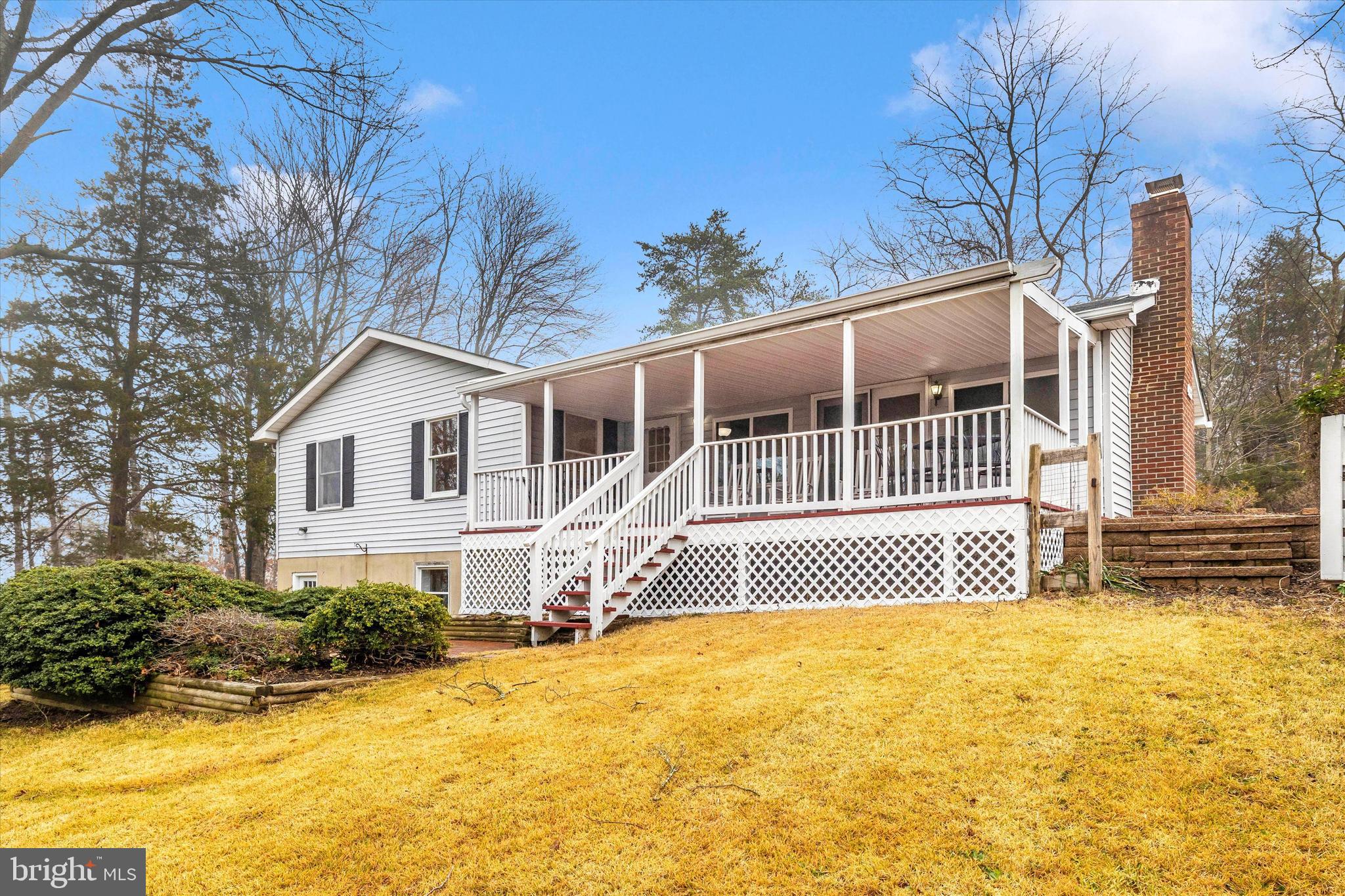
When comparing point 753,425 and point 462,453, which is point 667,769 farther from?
point 462,453

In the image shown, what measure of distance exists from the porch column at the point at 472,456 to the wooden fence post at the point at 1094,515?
9354 mm

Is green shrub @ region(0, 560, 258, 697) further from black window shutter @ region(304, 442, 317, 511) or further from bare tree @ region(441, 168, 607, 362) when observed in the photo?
bare tree @ region(441, 168, 607, 362)

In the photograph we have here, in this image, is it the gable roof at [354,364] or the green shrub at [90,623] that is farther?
the gable roof at [354,364]

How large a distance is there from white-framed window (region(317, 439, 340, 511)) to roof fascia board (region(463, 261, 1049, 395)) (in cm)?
578

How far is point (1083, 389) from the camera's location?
11.0 metres

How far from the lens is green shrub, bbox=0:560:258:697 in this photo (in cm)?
848

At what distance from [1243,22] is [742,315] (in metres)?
16.2

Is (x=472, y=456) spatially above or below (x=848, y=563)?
above

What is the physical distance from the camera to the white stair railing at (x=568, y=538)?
35.0ft

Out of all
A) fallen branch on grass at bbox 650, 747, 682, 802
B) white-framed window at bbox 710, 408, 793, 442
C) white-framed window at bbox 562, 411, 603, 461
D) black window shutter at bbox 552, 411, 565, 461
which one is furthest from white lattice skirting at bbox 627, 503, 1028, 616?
fallen branch on grass at bbox 650, 747, 682, 802

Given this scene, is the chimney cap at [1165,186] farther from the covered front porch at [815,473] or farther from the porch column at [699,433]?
the porch column at [699,433]

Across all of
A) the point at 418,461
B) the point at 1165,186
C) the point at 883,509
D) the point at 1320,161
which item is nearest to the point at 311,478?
the point at 418,461

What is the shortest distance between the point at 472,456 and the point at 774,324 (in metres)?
6.30

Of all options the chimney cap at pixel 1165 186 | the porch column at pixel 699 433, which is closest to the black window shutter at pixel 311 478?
the porch column at pixel 699 433
